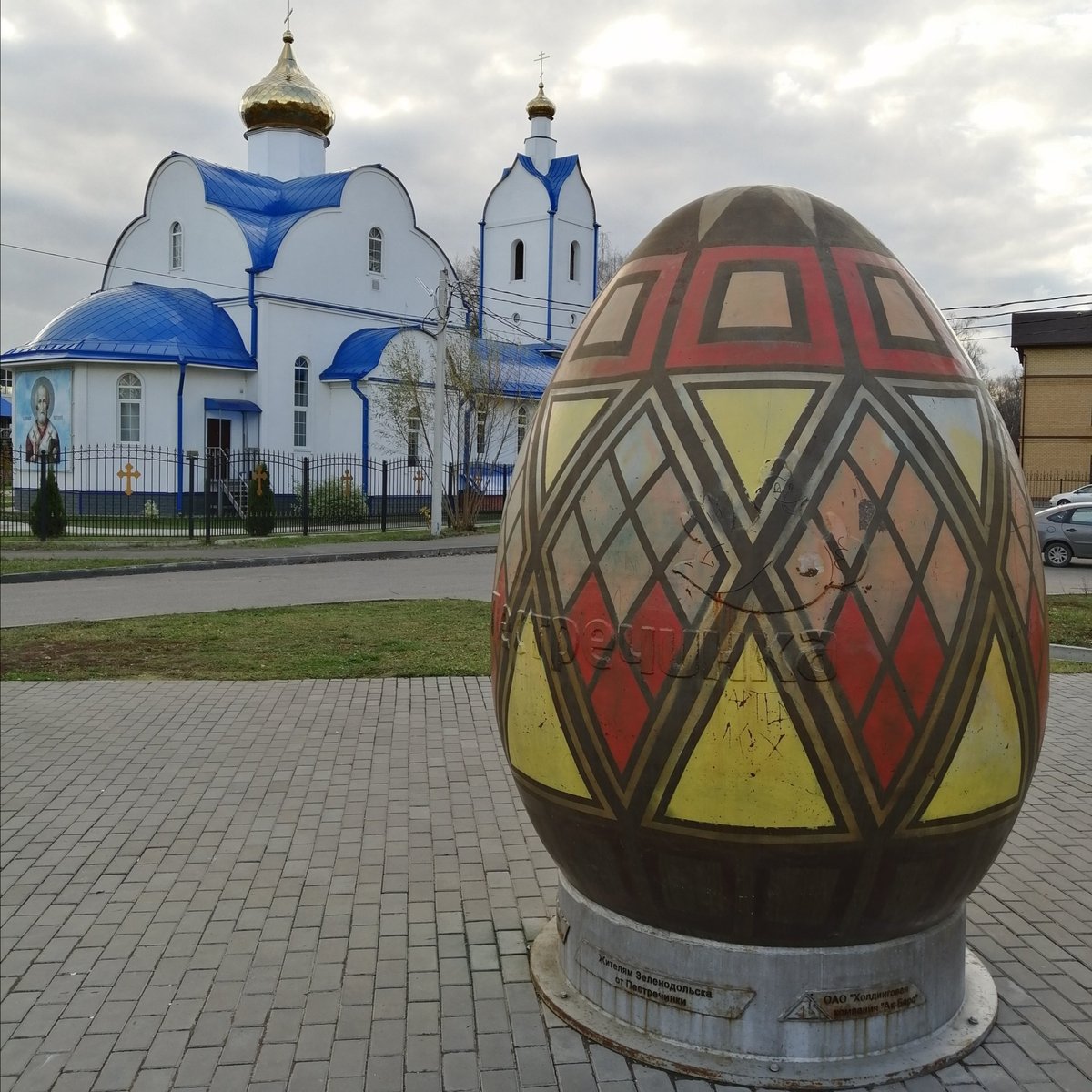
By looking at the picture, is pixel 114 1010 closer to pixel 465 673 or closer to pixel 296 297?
pixel 465 673

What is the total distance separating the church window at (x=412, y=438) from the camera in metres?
32.0

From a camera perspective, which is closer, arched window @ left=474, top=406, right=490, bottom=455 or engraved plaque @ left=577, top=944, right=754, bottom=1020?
engraved plaque @ left=577, top=944, right=754, bottom=1020

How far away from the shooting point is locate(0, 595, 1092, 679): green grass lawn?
368 inches

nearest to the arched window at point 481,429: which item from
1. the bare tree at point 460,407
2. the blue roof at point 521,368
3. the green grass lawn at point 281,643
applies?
the bare tree at point 460,407

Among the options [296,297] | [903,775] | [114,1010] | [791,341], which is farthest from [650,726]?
[296,297]

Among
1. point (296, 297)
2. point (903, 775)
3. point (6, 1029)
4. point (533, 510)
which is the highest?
point (296, 297)

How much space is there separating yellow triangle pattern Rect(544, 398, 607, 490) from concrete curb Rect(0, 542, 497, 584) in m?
13.5

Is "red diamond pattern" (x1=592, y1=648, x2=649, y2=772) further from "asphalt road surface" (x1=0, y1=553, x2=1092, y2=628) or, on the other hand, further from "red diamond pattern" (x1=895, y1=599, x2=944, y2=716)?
"asphalt road surface" (x1=0, y1=553, x2=1092, y2=628)

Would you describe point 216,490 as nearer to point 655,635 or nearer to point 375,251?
point 375,251

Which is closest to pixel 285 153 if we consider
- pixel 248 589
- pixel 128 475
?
pixel 128 475

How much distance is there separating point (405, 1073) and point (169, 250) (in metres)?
33.5

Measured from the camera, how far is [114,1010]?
140 inches

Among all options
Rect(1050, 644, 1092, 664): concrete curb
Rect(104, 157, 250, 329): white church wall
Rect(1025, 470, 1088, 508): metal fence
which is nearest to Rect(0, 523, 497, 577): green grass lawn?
Rect(104, 157, 250, 329): white church wall

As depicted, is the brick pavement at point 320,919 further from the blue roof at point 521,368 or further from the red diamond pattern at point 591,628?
the blue roof at point 521,368
